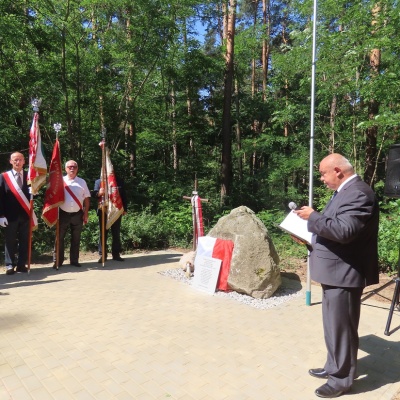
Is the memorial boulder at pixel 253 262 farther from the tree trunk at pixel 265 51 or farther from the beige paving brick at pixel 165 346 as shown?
the tree trunk at pixel 265 51

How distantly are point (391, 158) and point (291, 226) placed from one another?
176 centimetres

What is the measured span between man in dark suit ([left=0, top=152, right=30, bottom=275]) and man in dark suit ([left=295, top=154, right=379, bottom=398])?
514cm

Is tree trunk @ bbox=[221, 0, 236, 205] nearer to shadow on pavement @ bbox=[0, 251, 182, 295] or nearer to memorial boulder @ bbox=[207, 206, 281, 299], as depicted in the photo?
shadow on pavement @ bbox=[0, 251, 182, 295]

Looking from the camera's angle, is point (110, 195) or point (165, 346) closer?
point (165, 346)

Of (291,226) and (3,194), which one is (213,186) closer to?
(3,194)

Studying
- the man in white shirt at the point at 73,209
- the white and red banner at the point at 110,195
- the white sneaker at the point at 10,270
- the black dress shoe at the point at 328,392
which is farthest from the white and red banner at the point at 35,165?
the black dress shoe at the point at 328,392

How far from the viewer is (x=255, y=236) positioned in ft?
17.4

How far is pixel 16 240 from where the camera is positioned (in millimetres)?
6273

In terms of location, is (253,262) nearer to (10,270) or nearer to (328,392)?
(328,392)

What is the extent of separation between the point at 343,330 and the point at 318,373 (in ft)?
1.90

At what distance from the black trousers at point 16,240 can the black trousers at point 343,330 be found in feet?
17.7

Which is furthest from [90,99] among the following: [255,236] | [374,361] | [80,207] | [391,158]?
[374,361]

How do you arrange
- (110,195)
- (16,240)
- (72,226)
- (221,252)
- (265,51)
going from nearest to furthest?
1. (221,252)
2. (16,240)
3. (72,226)
4. (110,195)
5. (265,51)

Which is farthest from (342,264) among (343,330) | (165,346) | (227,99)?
(227,99)
